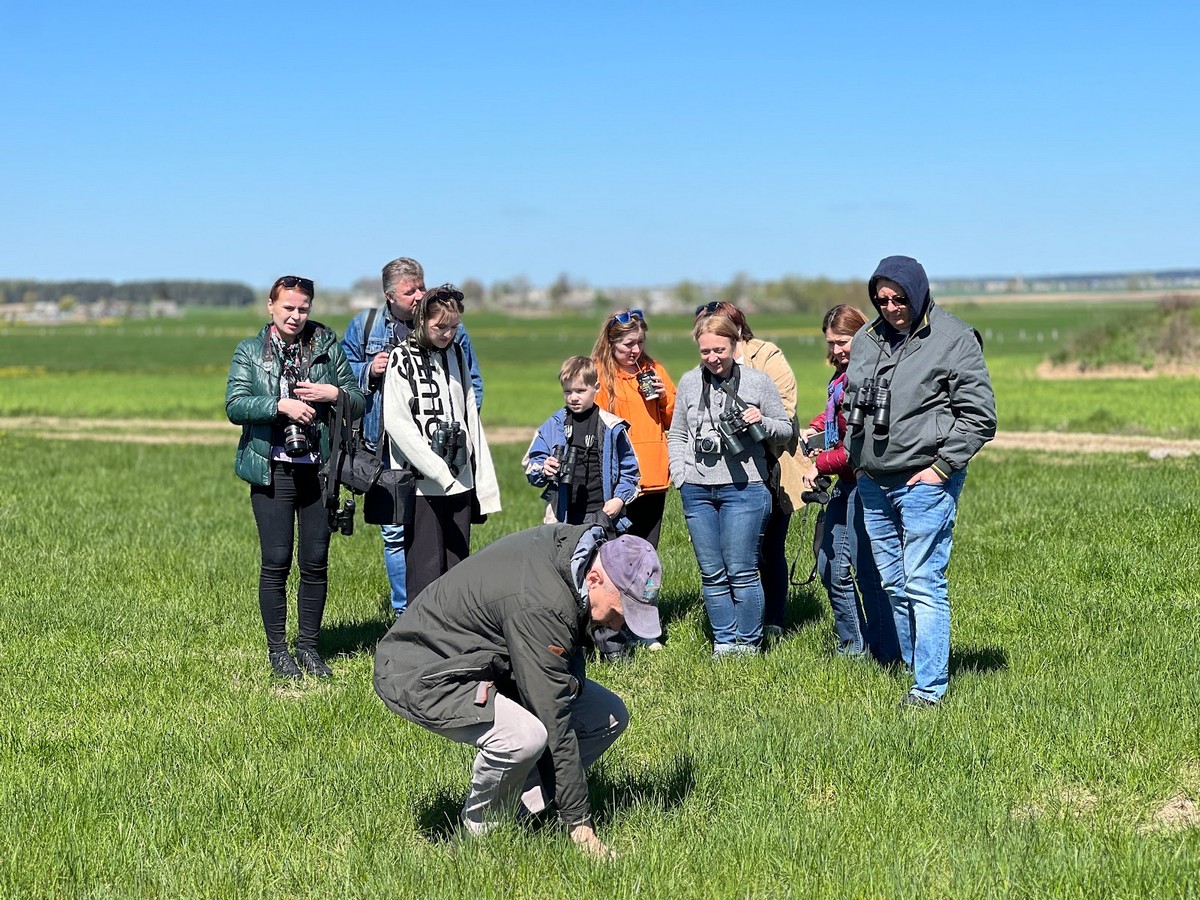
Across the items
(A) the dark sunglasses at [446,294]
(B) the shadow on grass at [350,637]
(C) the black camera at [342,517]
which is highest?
(A) the dark sunglasses at [446,294]

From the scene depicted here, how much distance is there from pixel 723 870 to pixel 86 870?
2.45m

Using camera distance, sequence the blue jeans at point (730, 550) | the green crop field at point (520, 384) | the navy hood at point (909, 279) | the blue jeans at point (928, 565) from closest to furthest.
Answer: the navy hood at point (909, 279)
the blue jeans at point (928, 565)
the blue jeans at point (730, 550)
the green crop field at point (520, 384)

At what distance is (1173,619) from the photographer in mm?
8414

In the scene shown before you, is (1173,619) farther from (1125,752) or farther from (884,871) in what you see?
(884,871)

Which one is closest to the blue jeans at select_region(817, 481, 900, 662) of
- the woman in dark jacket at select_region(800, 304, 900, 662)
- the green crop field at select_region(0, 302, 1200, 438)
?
the woman in dark jacket at select_region(800, 304, 900, 662)

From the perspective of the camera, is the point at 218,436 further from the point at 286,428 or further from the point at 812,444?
the point at 812,444

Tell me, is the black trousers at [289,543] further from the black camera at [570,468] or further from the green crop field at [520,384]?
the green crop field at [520,384]

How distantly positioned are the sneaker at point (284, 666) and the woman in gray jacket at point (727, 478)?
2.53 m

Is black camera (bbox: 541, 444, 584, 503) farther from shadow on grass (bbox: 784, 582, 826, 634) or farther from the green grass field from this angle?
shadow on grass (bbox: 784, 582, 826, 634)

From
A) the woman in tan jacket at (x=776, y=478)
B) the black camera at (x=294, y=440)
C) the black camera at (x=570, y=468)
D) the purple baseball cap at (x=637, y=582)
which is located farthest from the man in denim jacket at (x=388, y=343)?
the purple baseball cap at (x=637, y=582)

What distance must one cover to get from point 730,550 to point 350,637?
2.72 meters

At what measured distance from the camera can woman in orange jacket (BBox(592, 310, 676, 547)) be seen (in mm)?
8633

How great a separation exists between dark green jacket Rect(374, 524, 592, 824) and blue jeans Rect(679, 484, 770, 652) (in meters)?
3.08

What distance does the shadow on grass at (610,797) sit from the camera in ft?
17.8
